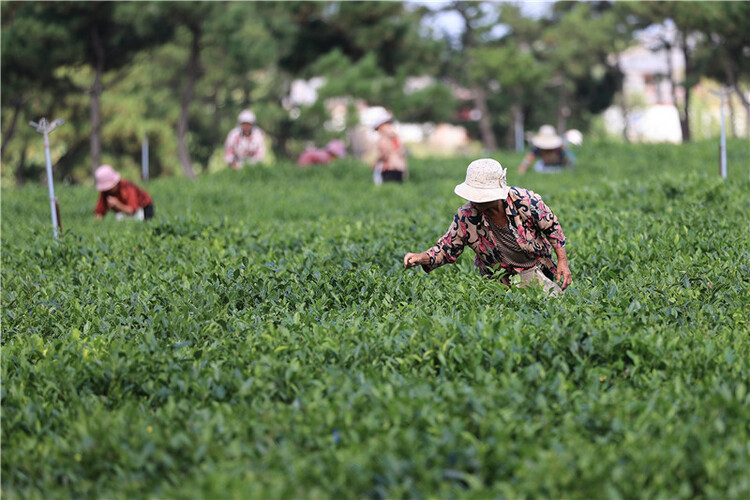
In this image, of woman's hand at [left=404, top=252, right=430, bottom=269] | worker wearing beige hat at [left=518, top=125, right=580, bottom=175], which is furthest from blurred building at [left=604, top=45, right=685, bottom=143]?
woman's hand at [left=404, top=252, right=430, bottom=269]

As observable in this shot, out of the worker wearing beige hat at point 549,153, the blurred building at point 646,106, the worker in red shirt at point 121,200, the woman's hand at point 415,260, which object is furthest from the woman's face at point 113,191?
the blurred building at point 646,106

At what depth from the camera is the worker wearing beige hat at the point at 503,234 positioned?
19.0 ft

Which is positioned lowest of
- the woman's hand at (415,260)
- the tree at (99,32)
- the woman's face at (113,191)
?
the woman's face at (113,191)

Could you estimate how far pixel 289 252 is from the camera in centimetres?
805

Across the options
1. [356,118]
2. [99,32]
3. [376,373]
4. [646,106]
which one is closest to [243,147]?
[99,32]

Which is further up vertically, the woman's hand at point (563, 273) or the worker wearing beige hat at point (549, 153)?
the woman's hand at point (563, 273)

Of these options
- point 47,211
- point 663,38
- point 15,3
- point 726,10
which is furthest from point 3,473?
point 663,38

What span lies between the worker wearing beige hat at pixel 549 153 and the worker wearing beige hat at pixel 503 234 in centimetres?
986

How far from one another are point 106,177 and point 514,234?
20.5 feet

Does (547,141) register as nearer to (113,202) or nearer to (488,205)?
(113,202)

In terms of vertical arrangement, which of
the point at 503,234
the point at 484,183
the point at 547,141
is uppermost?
the point at 484,183

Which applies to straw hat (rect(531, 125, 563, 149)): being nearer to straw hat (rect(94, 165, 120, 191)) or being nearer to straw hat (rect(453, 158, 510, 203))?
straw hat (rect(94, 165, 120, 191))

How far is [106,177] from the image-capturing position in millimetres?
10711

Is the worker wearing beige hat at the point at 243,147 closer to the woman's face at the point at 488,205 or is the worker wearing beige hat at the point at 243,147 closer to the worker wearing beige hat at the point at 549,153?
the worker wearing beige hat at the point at 549,153
